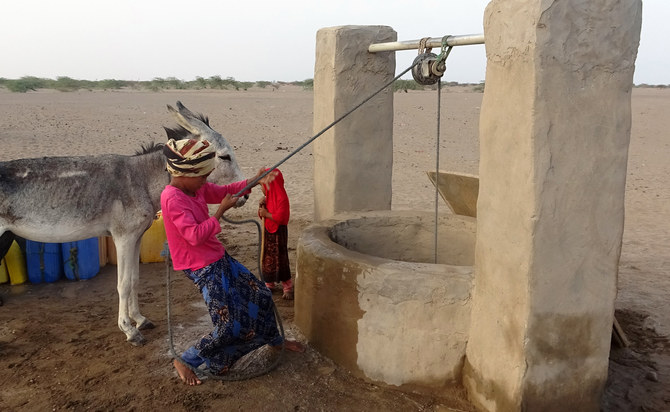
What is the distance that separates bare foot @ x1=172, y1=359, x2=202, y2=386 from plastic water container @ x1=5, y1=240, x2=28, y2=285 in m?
2.69

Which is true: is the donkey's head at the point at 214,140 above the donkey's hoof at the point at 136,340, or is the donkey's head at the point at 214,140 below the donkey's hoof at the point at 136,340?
above

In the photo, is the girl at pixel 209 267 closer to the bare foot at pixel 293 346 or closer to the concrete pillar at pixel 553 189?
the bare foot at pixel 293 346

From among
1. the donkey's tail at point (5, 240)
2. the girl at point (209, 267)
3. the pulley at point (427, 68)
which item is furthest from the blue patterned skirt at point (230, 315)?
the donkey's tail at point (5, 240)

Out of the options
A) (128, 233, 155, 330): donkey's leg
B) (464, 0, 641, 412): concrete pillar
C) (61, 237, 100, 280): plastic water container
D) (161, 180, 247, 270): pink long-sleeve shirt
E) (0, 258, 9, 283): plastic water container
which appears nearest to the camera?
(464, 0, 641, 412): concrete pillar

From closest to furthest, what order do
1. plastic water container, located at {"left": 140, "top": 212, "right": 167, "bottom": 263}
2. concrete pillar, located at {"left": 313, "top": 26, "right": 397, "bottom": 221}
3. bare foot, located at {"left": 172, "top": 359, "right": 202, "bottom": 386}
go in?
bare foot, located at {"left": 172, "top": 359, "right": 202, "bottom": 386}, concrete pillar, located at {"left": 313, "top": 26, "right": 397, "bottom": 221}, plastic water container, located at {"left": 140, "top": 212, "right": 167, "bottom": 263}

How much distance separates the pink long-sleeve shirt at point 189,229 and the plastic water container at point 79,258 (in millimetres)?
2554

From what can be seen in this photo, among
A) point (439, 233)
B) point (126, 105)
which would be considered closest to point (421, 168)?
point (439, 233)

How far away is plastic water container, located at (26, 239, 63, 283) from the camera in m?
5.65

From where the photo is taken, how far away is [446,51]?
12.6 feet

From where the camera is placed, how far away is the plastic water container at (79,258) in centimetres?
576

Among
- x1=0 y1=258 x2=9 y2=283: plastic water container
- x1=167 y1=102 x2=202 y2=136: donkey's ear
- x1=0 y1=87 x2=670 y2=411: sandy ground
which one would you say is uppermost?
x1=167 y1=102 x2=202 y2=136: donkey's ear

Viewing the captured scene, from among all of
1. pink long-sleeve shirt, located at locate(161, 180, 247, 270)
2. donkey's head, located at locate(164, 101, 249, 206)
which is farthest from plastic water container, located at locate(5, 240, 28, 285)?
pink long-sleeve shirt, located at locate(161, 180, 247, 270)

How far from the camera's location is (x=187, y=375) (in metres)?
3.77

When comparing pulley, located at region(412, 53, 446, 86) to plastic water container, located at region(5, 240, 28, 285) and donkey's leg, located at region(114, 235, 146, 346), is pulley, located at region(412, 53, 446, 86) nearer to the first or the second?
donkey's leg, located at region(114, 235, 146, 346)
